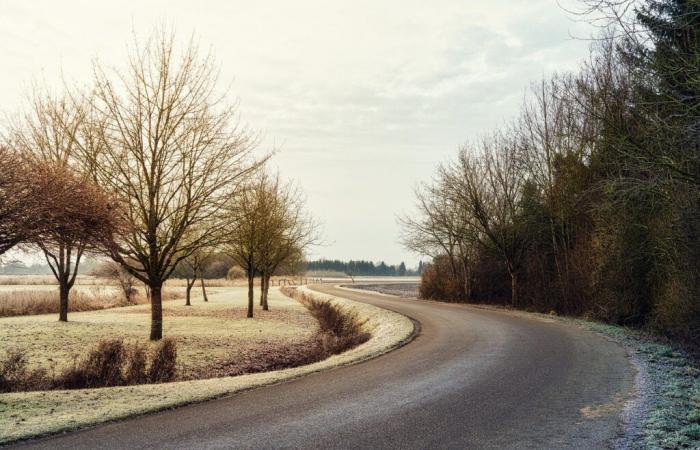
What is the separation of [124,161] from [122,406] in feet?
41.9

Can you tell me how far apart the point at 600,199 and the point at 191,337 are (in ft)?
62.9

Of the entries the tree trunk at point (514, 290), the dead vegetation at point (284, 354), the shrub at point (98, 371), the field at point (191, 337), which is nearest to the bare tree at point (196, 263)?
Result: the field at point (191, 337)

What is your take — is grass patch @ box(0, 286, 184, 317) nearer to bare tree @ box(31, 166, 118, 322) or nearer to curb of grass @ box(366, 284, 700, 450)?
bare tree @ box(31, 166, 118, 322)

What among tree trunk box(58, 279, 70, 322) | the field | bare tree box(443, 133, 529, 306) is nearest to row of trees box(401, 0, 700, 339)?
bare tree box(443, 133, 529, 306)

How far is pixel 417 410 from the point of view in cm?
752

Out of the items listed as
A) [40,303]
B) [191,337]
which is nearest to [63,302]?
[191,337]

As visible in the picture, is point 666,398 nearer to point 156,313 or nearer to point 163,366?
point 163,366

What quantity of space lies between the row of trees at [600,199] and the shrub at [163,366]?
12.3m

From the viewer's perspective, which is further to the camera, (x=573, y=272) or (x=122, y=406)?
(x=573, y=272)

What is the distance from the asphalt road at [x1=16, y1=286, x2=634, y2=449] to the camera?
6.24m

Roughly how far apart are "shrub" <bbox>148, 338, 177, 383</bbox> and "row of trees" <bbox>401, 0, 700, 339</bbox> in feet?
40.4

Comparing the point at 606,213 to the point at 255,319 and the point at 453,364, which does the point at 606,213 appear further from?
the point at 255,319

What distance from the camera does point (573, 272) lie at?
77.3 feet

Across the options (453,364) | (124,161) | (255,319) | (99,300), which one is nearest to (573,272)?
(453,364)
